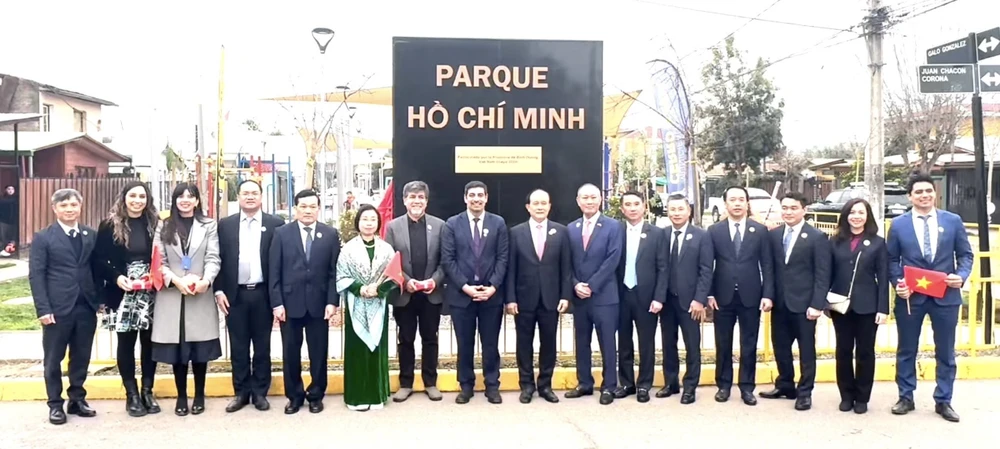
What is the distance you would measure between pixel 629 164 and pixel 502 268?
35059 millimetres

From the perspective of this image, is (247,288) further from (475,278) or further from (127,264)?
(475,278)

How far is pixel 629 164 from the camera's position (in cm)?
4050

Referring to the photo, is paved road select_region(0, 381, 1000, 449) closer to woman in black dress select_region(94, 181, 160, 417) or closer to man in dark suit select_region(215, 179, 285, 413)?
man in dark suit select_region(215, 179, 285, 413)

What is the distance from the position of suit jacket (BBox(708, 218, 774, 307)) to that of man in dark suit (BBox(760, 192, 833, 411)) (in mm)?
81

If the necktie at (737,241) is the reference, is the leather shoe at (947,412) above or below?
below

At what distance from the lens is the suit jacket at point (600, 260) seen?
617 cm

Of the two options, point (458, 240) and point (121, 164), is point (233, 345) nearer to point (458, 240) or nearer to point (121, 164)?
point (458, 240)

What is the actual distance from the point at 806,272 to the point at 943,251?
0.92m

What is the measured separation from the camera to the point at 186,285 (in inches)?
222

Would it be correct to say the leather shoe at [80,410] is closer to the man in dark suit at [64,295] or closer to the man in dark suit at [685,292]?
the man in dark suit at [64,295]

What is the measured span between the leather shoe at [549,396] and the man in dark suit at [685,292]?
0.81 metres

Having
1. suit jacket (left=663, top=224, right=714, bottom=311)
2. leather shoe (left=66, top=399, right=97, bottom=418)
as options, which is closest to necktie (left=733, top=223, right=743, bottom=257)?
suit jacket (left=663, top=224, right=714, bottom=311)

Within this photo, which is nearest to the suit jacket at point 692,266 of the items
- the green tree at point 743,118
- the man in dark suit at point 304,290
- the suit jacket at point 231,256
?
the man in dark suit at point 304,290

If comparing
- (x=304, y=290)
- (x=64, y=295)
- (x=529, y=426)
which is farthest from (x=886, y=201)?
(x=64, y=295)
